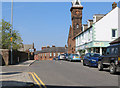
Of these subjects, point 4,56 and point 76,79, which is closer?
point 76,79

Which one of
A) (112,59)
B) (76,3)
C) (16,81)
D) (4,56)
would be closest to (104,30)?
(4,56)

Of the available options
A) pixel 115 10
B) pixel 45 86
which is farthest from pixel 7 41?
pixel 115 10

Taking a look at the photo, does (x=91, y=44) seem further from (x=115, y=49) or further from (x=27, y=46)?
(x=27, y=46)

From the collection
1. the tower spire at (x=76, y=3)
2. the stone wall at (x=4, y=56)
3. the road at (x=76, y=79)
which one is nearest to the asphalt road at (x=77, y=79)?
the road at (x=76, y=79)

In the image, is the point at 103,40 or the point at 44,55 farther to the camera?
the point at 44,55

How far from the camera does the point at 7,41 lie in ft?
86.5

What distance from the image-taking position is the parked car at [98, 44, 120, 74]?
40.8 ft

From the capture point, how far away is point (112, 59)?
42.7 ft

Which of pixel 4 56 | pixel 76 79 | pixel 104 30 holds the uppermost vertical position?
pixel 104 30

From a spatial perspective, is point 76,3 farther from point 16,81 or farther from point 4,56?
point 16,81

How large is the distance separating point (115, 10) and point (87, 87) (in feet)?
104

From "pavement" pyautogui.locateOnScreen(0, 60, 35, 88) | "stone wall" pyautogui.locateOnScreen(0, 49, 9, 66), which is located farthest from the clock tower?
"pavement" pyautogui.locateOnScreen(0, 60, 35, 88)

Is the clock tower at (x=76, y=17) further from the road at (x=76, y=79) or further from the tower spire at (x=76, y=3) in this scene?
the road at (x=76, y=79)

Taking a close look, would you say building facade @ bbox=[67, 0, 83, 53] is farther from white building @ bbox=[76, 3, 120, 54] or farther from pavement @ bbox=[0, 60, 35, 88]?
Result: pavement @ bbox=[0, 60, 35, 88]
